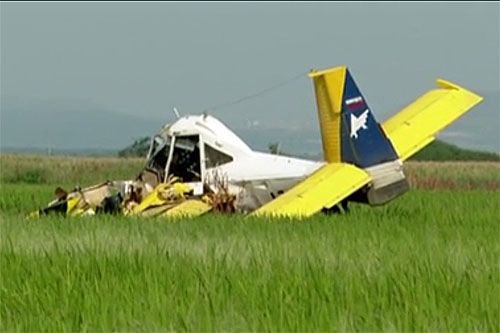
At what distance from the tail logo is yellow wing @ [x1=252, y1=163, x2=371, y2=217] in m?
0.48

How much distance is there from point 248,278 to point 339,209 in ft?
23.2

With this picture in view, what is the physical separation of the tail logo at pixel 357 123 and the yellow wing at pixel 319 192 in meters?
0.48

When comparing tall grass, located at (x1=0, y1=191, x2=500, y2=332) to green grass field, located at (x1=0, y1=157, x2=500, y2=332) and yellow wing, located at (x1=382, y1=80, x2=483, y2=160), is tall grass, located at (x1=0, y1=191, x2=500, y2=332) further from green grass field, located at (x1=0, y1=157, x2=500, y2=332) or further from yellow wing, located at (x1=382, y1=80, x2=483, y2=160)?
yellow wing, located at (x1=382, y1=80, x2=483, y2=160)

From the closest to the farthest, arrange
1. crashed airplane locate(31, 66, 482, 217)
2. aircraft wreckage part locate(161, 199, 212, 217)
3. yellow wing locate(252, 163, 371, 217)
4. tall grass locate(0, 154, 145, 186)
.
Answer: yellow wing locate(252, 163, 371, 217), aircraft wreckage part locate(161, 199, 212, 217), crashed airplane locate(31, 66, 482, 217), tall grass locate(0, 154, 145, 186)

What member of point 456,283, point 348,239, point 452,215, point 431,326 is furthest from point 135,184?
point 431,326

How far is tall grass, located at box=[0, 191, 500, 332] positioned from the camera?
5.18 metres

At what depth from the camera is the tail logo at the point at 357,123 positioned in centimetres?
1302

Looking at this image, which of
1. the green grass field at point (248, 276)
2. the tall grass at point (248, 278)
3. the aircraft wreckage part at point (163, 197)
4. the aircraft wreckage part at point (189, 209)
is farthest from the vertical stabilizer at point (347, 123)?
the tall grass at point (248, 278)

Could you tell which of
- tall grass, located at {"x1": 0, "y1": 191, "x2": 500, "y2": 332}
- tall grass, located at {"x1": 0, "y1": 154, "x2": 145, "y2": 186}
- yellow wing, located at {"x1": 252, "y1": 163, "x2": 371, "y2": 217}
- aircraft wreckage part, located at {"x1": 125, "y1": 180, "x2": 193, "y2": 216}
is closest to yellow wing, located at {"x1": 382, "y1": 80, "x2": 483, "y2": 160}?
yellow wing, located at {"x1": 252, "y1": 163, "x2": 371, "y2": 217}

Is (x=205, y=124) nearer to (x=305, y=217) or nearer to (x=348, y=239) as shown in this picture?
(x=305, y=217)

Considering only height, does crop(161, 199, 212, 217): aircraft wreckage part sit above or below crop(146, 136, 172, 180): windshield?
below

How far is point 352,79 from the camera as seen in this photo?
13.2 m

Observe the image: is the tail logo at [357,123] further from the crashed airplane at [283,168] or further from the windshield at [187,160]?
the windshield at [187,160]

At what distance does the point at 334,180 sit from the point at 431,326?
7.37m
